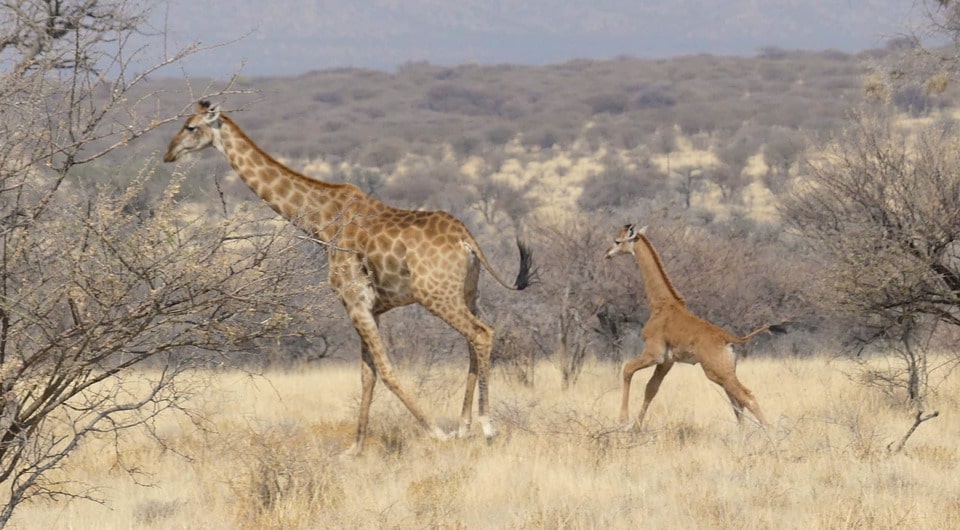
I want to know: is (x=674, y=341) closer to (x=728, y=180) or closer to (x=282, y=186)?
(x=282, y=186)

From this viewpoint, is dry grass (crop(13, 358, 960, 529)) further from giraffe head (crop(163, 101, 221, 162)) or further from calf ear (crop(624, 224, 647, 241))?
giraffe head (crop(163, 101, 221, 162))

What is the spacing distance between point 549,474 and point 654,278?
244 centimetres

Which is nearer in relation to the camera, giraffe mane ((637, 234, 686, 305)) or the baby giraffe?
the baby giraffe

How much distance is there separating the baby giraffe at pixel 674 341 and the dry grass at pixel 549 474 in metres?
0.29

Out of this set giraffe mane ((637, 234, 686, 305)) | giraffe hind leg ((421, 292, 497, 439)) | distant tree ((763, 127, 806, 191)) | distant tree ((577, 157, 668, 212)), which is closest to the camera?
giraffe hind leg ((421, 292, 497, 439))

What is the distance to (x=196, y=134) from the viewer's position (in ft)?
29.7

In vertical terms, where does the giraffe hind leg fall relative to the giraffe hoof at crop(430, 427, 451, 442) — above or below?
above

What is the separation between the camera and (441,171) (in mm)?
42844

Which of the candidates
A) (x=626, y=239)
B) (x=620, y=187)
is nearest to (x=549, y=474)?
(x=626, y=239)

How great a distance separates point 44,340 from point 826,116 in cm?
5389

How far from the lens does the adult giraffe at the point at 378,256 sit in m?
9.05

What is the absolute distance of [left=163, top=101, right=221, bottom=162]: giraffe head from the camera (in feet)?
29.1

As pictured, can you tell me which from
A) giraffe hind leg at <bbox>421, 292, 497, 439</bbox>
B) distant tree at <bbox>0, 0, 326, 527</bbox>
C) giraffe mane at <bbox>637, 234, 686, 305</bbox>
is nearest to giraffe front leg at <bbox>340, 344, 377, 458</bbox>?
giraffe hind leg at <bbox>421, 292, 497, 439</bbox>

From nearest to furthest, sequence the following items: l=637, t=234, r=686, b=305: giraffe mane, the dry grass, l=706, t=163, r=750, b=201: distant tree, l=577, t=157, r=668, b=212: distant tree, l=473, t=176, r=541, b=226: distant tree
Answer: the dry grass
l=637, t=234, r=686, b=305: giraffe mane
l=473, t=176, r=541, b=226: distant tree
l=577, t=157, r=668, b=212: distant tree
l=706, t=163, r=750, b=201: distant tree
